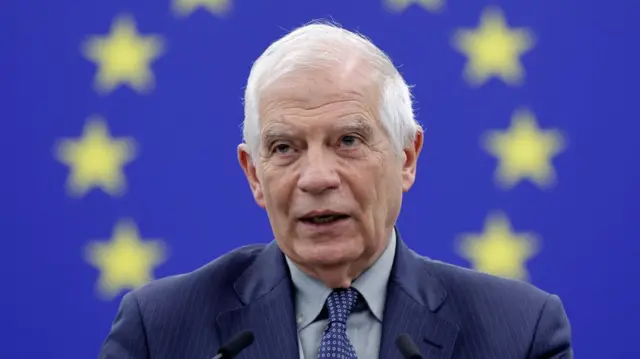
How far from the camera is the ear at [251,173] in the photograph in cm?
178

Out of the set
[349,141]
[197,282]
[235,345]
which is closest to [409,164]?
[349,141]

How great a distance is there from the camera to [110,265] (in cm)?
265

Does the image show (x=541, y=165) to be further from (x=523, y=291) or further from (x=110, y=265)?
(x=110, y=265)

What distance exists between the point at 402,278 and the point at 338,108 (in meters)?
0.34

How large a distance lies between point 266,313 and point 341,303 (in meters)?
0.13

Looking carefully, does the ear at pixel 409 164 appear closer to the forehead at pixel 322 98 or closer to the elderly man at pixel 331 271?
the elderly man at pixel 331 271

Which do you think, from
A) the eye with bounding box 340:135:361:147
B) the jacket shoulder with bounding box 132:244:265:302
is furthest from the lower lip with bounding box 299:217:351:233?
the jacket shoulder with bounding box 132:244:265:302

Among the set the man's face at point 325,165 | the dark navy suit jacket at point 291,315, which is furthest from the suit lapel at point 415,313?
the man's face at point 325,165

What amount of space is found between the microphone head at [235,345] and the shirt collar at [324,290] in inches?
12.1

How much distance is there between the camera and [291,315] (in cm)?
175

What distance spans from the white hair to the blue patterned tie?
0.86ft

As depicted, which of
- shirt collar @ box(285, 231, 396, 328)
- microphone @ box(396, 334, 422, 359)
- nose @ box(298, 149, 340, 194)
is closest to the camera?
microphone @ box(396, 334, 422, 359)

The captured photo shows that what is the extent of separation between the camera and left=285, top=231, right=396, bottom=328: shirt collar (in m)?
1.76

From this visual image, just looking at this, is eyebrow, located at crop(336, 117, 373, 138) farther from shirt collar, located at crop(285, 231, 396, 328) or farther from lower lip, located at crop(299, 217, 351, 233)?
shirt collar, located at crop(285, 231, 396, 328)
